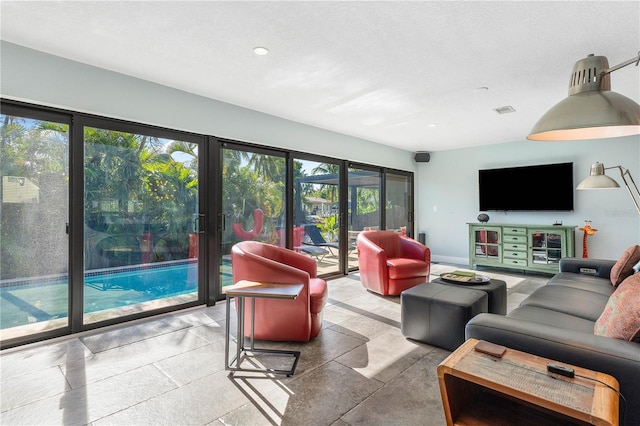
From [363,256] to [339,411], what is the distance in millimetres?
2987

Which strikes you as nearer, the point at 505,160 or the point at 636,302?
the point at 636,302

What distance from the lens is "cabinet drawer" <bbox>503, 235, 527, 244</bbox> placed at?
6023mm

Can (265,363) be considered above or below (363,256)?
below

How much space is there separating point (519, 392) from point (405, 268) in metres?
3.32

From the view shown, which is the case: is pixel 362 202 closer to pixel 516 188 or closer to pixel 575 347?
pixel 516 188

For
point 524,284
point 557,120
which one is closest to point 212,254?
point 557,120

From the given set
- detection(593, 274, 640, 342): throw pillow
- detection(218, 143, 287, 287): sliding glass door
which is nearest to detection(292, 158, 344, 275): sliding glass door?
detection(218, 143, 287, 287): sliding glass door

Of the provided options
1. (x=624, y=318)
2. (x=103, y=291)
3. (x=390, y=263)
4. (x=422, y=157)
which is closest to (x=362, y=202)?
(x=390, y=263)

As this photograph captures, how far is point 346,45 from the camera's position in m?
2.74

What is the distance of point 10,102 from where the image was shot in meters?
2.81

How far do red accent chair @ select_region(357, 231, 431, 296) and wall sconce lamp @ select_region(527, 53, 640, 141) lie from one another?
330 cm

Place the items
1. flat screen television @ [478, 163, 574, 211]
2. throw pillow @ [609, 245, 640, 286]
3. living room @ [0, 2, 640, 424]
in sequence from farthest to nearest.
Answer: flat screen television @ [478, 163, 574, 211]
throw pillow @ [609, 245, 640, 286]
living room @ [0, 2, 640, 424]

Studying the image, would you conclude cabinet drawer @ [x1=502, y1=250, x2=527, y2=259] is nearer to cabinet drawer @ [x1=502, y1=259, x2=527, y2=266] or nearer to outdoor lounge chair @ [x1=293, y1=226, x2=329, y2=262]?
cabinet drawer @ [x1=502, y1=259, x2=527, y2=266]

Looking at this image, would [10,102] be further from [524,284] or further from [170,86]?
[524,284]
